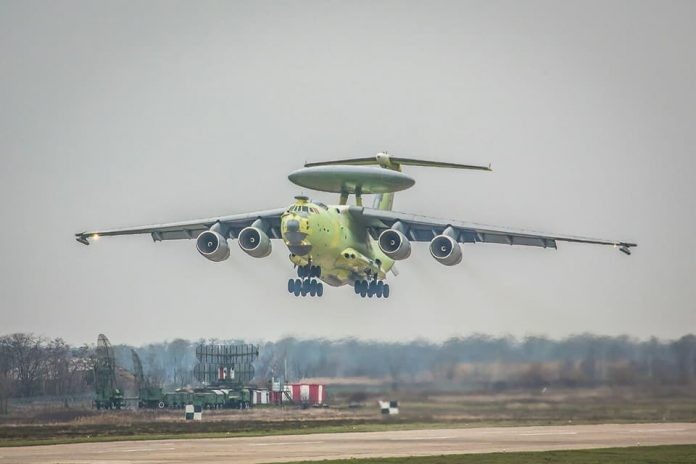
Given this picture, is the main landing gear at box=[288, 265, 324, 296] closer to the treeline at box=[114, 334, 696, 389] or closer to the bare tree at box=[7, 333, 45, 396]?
the treeline at box=[114, 334, 696, 389]

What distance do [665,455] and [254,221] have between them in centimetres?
1884

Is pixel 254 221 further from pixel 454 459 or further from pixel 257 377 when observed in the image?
pixel 454 459

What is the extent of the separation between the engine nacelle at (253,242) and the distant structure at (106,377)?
7414 mm

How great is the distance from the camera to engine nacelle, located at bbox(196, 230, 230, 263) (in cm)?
4884

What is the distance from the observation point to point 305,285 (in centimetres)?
4934

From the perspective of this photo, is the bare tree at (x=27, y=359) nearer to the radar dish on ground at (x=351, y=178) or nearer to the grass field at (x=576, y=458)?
the radar dish on ground at (x=351, y=178)

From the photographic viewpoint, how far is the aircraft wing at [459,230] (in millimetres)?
48906

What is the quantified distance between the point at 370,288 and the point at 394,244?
288 cm

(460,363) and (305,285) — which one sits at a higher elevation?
(305,285)

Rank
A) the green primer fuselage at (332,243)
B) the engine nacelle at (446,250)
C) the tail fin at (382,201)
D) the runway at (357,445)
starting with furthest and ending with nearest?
the tail fin at (382,201) < the engine nacelle at (446,250) < the green primer fuselage at (332,243) < the runway at (357,445)

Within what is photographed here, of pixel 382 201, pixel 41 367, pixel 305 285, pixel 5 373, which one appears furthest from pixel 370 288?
pixel 5 373

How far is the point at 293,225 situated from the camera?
148 feet

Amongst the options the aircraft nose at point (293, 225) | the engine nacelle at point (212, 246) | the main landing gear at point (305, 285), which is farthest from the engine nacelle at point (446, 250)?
the engine nacelle at point (212, 246)

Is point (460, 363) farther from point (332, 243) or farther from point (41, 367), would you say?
point (41, 367)
